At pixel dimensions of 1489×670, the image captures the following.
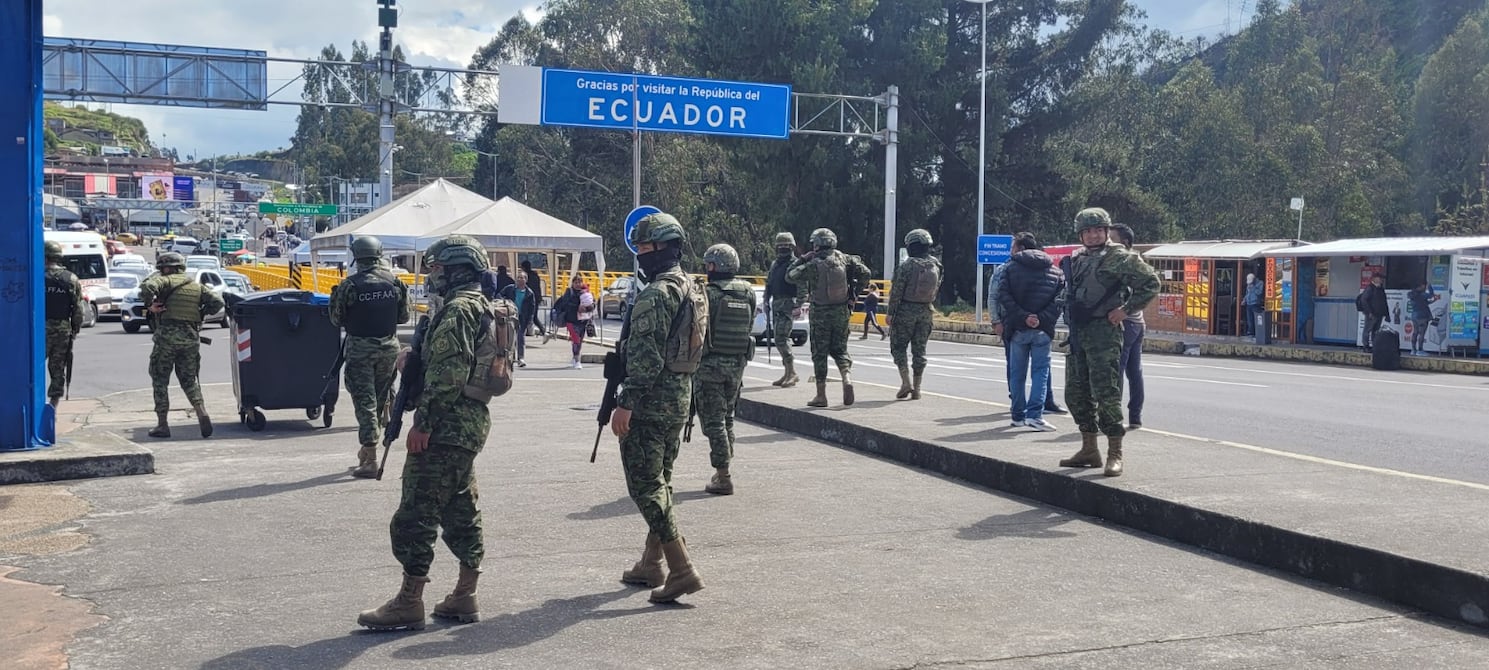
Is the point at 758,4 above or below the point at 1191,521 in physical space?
above

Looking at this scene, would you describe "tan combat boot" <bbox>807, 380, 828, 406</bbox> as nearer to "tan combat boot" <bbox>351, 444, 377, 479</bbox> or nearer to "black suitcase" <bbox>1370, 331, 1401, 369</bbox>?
"tan combat boot" <bbox>351, 444, 377, 479</bbox>

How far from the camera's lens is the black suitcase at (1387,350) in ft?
78.8

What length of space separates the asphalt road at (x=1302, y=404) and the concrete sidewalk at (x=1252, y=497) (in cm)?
117

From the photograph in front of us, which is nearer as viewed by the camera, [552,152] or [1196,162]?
[1196,162]

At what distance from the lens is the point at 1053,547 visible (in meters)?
7.58

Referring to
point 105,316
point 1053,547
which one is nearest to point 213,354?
point 105,316

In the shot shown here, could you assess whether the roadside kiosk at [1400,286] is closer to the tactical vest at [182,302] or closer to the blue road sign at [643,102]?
the blue road sign at [643,102]

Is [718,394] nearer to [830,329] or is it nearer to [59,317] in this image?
[830,329]

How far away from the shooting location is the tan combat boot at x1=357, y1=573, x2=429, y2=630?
567cm

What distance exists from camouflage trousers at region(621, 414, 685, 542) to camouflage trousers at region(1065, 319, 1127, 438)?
3.57 m

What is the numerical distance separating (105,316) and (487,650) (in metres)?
37.5

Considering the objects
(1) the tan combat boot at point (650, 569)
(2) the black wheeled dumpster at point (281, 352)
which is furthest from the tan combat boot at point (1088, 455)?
(2) the black wheeled dumpster at point (281, 352)

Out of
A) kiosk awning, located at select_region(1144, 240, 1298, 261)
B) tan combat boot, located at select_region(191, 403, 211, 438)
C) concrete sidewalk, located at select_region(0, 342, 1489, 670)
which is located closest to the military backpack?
concrete sidewalk, located at select_region(0, 342, 1489, 670)

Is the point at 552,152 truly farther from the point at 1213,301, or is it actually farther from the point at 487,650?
the point at 487,650
